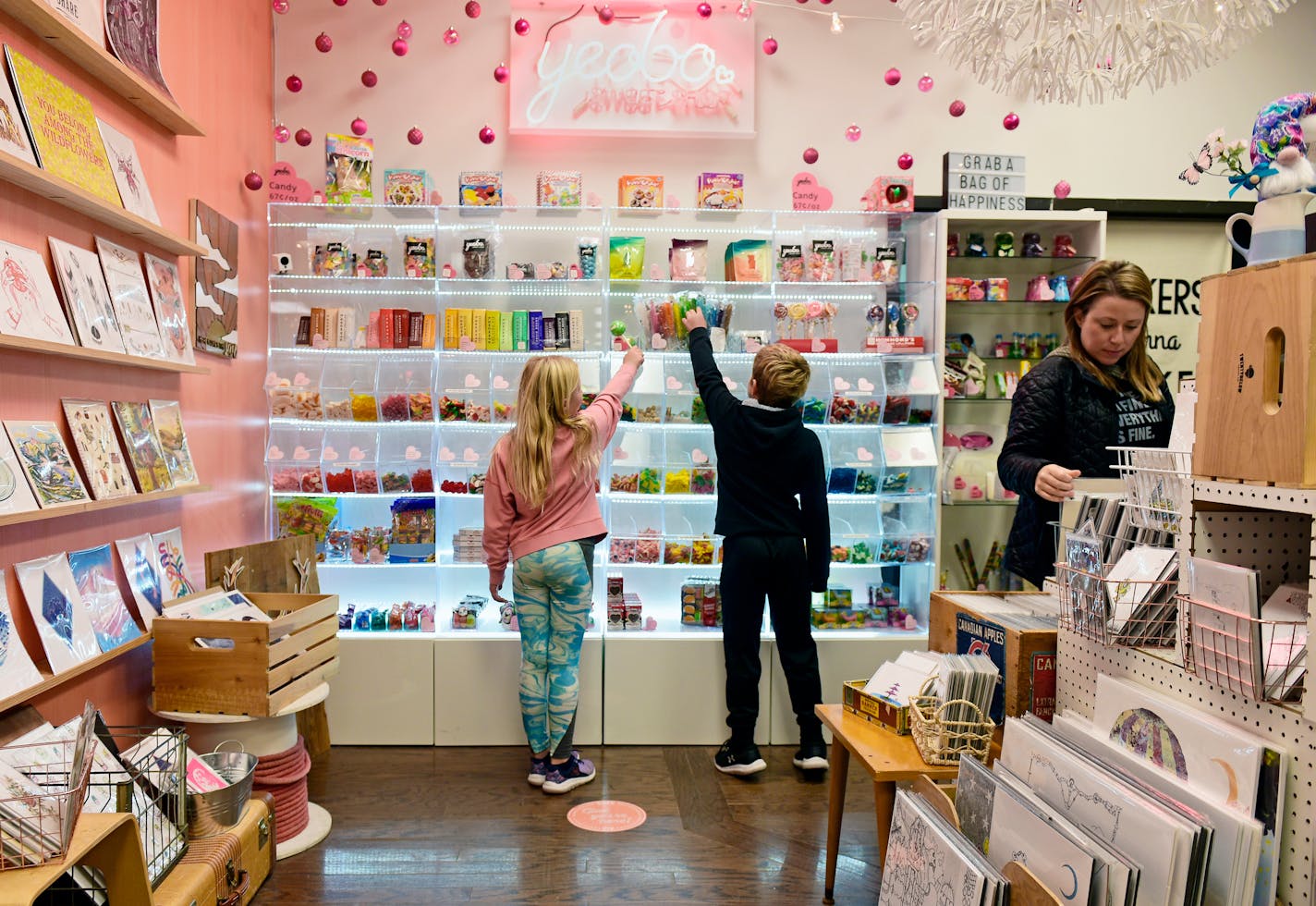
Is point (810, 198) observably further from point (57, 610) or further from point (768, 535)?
point (57, 610)

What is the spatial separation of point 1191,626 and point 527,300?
3539 mm

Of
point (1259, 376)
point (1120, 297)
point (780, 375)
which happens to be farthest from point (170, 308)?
point (1259, 376)

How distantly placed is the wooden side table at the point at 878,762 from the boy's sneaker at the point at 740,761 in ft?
3.57

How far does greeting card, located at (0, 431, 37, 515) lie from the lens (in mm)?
2180

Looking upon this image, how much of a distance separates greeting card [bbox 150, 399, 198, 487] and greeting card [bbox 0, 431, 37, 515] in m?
0.78

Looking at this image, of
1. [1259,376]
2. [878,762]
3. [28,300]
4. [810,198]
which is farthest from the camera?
[810,198]

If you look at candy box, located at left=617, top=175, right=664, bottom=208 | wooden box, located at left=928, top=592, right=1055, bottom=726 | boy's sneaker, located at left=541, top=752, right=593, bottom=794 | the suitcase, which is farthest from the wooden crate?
candy box, located at left=617, top=175, right=664, bottom=208

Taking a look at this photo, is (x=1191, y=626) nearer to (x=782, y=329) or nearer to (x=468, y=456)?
(x=782, y=329)

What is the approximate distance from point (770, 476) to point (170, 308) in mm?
2371

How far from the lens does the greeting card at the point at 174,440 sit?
10.1ft

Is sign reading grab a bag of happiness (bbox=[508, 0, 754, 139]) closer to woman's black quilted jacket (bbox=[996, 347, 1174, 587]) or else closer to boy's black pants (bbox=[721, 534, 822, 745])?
boy's black pants (bbox=[721, 534, 822, 745])

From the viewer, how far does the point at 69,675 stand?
238 centimetres

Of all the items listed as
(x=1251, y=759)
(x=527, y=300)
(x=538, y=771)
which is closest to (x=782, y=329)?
(x=527, y=300)

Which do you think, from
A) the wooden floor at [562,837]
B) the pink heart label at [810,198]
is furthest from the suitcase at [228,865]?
the pink heart label at [810,198]
